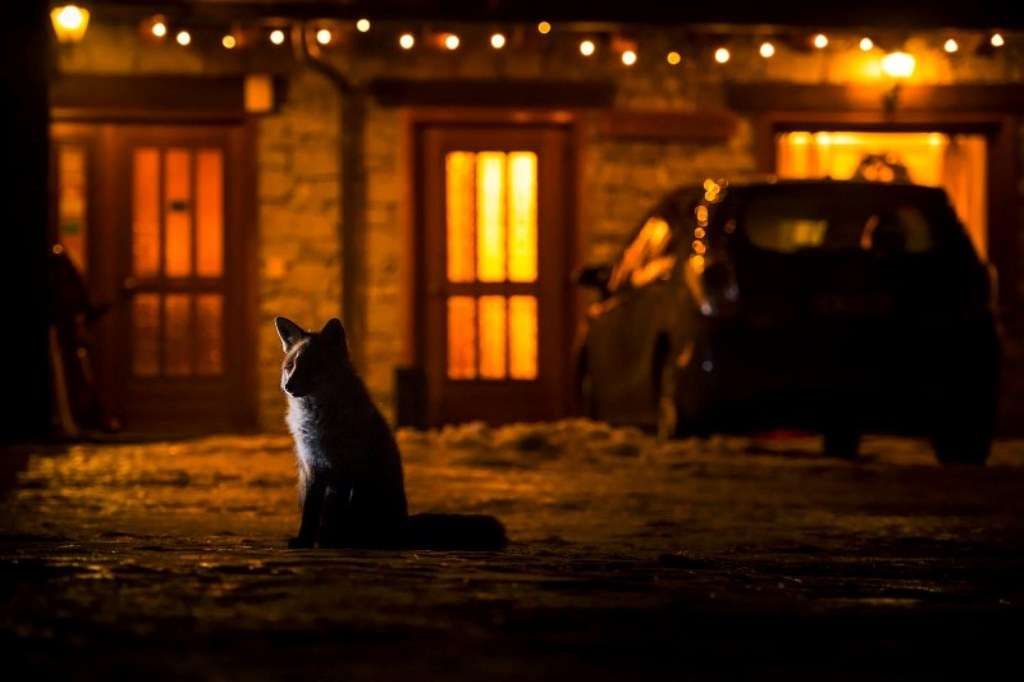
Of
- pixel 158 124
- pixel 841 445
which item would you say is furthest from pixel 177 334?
pixel 841 445

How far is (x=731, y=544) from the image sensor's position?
812 centimetres

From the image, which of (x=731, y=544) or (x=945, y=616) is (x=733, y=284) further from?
(x=945, y=616)

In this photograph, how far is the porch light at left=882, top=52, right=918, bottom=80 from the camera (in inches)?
687

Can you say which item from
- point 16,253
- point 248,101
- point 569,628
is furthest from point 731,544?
point 248,101

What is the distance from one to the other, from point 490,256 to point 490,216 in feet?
1.06

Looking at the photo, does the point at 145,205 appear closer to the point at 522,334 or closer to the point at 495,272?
the point at 495,272

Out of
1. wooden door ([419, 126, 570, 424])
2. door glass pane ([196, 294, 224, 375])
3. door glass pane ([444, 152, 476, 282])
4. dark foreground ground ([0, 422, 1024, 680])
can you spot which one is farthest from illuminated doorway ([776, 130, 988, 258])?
dark foreground ground ([0, 422, 1024, 680])

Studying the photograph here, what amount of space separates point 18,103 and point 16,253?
2.62ft

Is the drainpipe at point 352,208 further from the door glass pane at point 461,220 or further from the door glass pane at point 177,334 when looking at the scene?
the door glass pane at point 177,334

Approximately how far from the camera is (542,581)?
645cm

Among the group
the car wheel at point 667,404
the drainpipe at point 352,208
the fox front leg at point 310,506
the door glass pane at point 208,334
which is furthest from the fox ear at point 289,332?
the door glass pane at point 208,334

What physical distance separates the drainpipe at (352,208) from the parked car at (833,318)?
4.62 m

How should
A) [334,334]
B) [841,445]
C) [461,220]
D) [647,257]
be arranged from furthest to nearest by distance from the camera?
1. [461,220]
2. [841,445]
3. [647,257]
4. [334,334]

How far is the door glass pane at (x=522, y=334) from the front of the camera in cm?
1759
